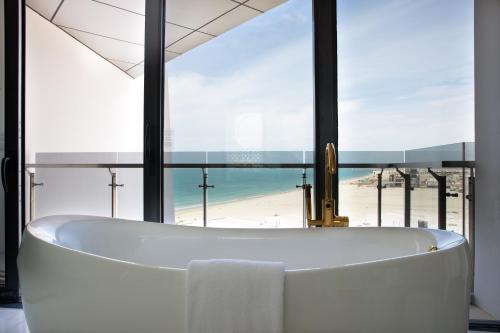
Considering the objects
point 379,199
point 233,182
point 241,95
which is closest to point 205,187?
point 233,182

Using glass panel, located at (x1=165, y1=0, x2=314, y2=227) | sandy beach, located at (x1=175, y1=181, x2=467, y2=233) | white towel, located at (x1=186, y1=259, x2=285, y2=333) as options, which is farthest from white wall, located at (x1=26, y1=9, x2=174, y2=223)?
white towel, located at (x1=186, y1=259, x2=285, y2=333)

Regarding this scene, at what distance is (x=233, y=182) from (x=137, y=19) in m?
1.69

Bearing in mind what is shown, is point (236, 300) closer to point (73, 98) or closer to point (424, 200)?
point (424, 200)

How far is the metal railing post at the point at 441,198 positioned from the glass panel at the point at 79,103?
2686 mm

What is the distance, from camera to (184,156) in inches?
101

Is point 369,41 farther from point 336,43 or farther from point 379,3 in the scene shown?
point 336,43

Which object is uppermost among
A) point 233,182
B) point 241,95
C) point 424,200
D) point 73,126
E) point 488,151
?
point 241,95

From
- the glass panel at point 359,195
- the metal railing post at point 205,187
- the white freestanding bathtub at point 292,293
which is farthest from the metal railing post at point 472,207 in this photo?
the metal railing post at point 205,187

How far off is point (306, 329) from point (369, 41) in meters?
2.05

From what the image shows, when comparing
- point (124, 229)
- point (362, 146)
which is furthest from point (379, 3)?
point (124, 229)

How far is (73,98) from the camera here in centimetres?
398

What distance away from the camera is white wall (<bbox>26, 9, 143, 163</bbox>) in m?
3.39

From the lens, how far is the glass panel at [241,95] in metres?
2.44

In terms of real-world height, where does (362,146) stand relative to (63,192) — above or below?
above
